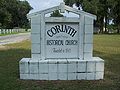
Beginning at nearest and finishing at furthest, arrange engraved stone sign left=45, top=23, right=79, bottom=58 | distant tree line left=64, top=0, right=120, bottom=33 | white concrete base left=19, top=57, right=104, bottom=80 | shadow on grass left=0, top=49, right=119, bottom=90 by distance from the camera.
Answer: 1. shadow on grass left=0, top=49, right=119, bottom=90
2. white concrete base left=19, top=57, right=104, bottom=80
3. engraved stone sign left=45, top=23, right=79, bottom=58
4. distant tree line left=64, top=0, right=120, bottom=33

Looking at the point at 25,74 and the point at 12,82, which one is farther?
the point at 25,74

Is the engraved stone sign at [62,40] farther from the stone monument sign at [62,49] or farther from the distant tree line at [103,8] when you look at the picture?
the distant tree line at [103,8]

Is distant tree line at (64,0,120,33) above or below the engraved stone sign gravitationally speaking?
above

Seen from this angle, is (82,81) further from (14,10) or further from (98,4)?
(14,10)

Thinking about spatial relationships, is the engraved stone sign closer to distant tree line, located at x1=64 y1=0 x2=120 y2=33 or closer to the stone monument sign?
the stone monument sign

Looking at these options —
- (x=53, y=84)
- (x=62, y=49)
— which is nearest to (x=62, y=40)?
(x=62, y=49)

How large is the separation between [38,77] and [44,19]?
160cm

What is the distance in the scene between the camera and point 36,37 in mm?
8328

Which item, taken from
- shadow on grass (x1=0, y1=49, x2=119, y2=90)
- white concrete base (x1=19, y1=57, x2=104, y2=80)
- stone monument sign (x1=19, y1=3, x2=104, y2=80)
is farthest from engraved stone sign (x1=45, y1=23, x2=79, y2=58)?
shadow on grass (x1=0, y1=49, x2=119, y2=90)

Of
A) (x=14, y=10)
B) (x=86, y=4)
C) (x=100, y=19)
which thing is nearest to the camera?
(x=86, y=4)

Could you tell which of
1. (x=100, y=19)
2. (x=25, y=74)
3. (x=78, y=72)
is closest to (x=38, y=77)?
(x=25, y=74)

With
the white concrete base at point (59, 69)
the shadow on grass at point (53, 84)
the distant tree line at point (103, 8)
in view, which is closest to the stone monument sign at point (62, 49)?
the white concrete base at point (59, 69)

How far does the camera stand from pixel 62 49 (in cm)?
847

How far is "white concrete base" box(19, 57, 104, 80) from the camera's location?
8.10 meters
